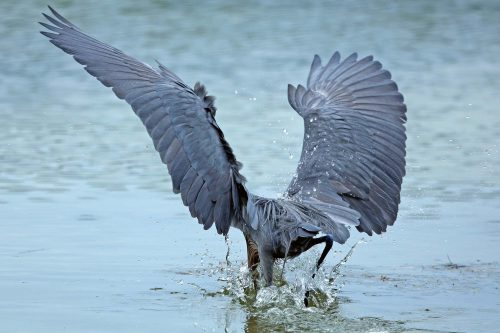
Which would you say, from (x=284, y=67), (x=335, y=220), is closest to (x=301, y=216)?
(x=335, y=220)

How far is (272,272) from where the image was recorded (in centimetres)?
723

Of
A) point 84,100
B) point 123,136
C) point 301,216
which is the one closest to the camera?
point 301,216

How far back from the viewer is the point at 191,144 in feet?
22.6

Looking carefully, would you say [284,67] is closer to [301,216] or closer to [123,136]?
[123,136]

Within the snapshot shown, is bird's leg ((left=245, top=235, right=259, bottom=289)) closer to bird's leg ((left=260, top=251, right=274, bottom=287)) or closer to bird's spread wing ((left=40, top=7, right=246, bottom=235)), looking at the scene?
bird's leg ((left=260, top=251, right=274, bottom=287))

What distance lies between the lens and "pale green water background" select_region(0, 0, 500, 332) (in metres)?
7.02

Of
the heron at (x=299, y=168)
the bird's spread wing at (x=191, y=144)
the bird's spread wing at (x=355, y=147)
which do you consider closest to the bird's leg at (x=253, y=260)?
the heron at (x=299, y=168)

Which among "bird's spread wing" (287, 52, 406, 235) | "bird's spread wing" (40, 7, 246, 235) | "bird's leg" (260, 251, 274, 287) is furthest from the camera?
"bird's spread wing" (287, 52, 406, 235)

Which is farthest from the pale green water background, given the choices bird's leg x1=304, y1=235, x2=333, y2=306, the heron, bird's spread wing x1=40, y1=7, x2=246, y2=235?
bird's spread wing x1=40, y1=7, x2=246, y2=235

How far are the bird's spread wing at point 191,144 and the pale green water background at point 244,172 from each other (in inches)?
22.9

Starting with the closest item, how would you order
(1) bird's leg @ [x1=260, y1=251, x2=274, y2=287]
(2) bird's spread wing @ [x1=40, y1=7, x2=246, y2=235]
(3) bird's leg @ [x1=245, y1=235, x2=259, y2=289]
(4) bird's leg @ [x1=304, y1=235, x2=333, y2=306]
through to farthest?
(4) bird's leg @ [x1=304, y1=235, x2=333, y2=306]
(2) bird's spread wing @ [x1=40, y1=7, x2=246, y2=235]
(1) bird's leg @ [x1=260, y1=251, x2=274, y2=287]
(3) bird's leg @ [x1=245, y1=235, x2=259, y2=289]

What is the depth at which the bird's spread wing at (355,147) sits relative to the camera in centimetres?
775

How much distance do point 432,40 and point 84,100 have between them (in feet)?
17.1

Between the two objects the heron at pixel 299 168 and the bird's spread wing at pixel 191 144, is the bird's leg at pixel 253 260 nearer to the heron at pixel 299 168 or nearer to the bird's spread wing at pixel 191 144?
the heron at pixel 299 168
